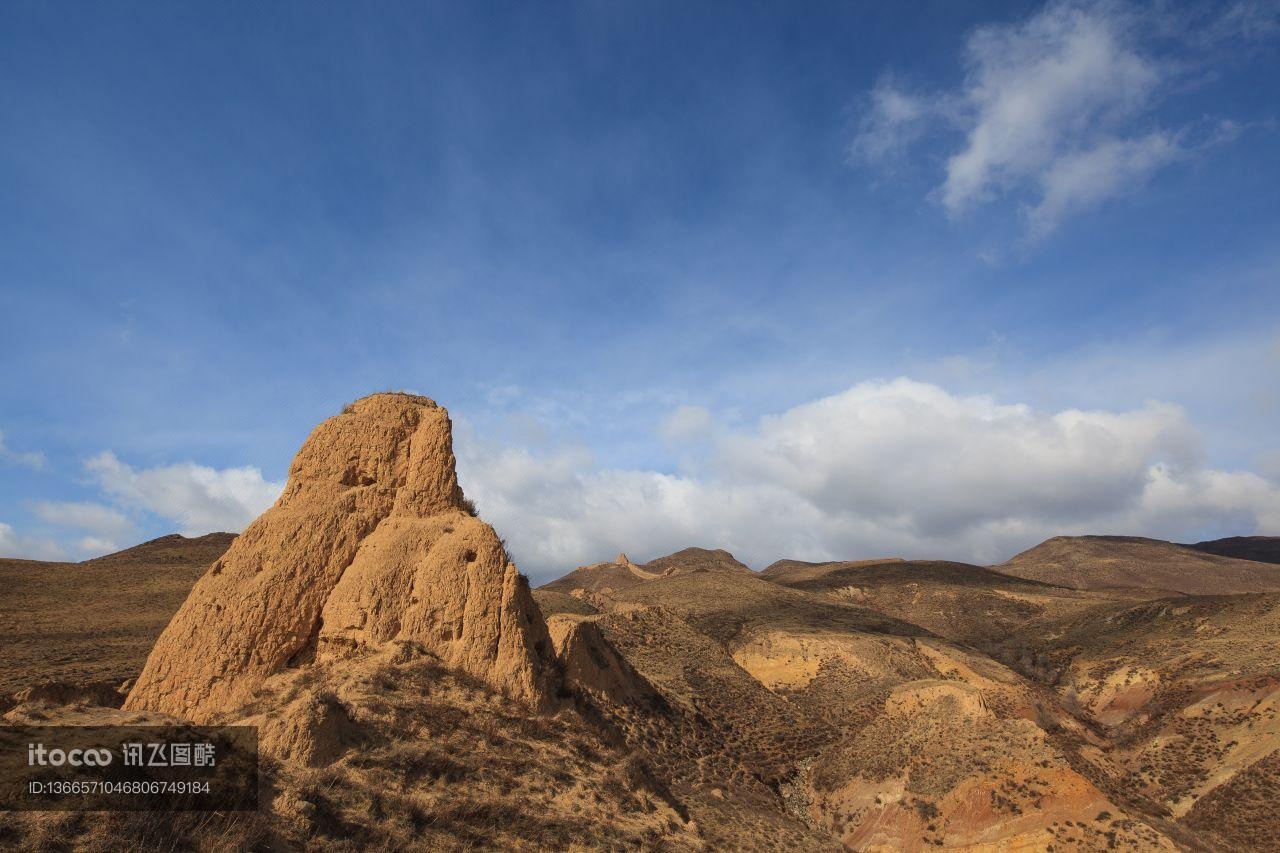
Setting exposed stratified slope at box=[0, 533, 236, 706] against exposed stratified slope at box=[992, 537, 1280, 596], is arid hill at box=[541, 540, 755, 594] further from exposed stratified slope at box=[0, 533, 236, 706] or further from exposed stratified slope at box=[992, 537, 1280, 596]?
exposed stratified slope at box=[992, 537, 1280, 596]

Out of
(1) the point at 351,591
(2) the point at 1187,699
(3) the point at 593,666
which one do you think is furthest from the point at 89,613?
(2) the point at 1187,699

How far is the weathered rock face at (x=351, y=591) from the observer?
1648 cm

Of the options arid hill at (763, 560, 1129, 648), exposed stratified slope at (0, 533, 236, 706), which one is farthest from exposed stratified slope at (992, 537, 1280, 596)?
exposed stratified slope at (0, 533, 236, 706)

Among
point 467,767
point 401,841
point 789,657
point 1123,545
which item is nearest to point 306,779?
point 401,841

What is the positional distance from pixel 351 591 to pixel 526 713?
5.39m

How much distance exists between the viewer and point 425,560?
18203 millimetres

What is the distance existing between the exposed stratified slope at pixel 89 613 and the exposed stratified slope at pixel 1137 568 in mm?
115834

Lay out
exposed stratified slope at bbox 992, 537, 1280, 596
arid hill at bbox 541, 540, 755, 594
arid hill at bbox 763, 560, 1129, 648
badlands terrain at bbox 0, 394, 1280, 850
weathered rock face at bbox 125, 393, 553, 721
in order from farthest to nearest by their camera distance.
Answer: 1. exposed stratified slope at bbox 992, 537, 1280, 596
2. arid hill at bbox 541, 540, 755, 594
3. arid hill at bbox 763, 560, 1129, 648
4. weathered rock face at bbox 125, 393, 553, 721
5. badlands terrain at bbox 0, 394, 1280, 850

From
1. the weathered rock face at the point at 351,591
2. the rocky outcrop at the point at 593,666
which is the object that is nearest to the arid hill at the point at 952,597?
the rocky outcrop at the point at 593,666

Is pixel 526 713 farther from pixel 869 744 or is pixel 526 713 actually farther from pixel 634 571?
pixel 634 571

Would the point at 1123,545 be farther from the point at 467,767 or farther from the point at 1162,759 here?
the point at 467,767

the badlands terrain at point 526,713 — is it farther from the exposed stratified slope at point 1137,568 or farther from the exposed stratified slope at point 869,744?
the exposed stratified slope at point 1137,568

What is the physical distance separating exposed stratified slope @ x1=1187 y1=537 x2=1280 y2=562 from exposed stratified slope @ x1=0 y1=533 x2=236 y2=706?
180995mm

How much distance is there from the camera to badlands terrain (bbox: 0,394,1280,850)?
12.8m
